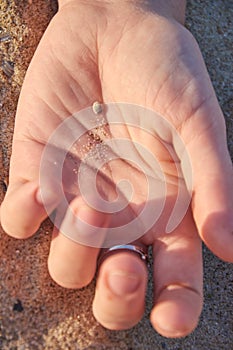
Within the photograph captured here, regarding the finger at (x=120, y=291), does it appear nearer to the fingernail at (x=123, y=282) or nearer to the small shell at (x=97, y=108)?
the fingernail at (x=123, y=282)

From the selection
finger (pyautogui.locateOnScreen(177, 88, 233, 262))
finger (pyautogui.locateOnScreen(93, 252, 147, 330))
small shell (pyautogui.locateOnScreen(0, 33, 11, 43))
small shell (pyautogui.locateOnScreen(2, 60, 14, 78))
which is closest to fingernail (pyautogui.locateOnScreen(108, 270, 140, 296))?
finger (pyautogui.locateOnScreen(93, 252, 147, 330))

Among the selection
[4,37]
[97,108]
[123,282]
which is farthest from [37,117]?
[123,282]

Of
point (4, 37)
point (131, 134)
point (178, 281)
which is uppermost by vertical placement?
point (4, 37)

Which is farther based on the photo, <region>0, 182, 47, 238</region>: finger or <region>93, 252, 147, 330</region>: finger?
<region>0, 182, 47, 238</region>: finger

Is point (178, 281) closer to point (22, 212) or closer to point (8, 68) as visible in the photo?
point (22, 212)

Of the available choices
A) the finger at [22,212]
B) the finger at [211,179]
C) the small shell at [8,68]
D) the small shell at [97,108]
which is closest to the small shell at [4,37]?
the small shell at [8,68]

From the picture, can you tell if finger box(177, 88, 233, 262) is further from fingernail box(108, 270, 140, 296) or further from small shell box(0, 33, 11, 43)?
small shell box(0, 33, 11, 43)
